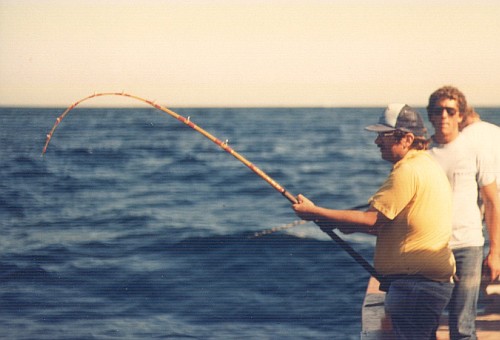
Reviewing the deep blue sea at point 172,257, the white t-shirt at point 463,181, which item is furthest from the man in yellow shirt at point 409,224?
the deep blue sea at point 172,257

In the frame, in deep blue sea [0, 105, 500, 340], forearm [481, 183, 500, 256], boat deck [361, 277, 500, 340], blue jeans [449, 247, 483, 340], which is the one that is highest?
forearm [481, 183, 500, 256]

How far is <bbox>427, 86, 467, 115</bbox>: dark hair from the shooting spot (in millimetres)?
4062

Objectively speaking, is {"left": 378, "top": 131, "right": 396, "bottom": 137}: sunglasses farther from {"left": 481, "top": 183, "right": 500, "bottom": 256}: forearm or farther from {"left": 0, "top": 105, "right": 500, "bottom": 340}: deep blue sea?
{"left": 0, "top": 105, "right": 500, "bottom": 340}: deep blue sea

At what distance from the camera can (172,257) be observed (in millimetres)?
13328

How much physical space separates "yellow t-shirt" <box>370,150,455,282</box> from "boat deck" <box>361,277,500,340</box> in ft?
4.02

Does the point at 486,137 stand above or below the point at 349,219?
above

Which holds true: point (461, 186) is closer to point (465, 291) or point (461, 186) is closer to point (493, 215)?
point (493, 215)

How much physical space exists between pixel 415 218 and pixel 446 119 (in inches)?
32.0

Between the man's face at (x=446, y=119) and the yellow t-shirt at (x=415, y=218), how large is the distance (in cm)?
60

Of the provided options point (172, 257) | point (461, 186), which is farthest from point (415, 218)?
point (172, 257)

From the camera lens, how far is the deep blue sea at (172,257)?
895cm

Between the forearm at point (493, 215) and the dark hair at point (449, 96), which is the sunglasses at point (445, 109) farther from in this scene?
the forearm at point (493, 215)

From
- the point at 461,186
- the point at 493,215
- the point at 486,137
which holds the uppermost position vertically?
the point at 486,137

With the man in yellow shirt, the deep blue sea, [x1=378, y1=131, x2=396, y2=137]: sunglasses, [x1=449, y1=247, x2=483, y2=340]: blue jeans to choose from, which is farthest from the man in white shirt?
the deep blue sea
